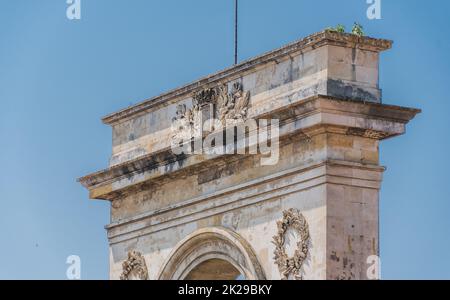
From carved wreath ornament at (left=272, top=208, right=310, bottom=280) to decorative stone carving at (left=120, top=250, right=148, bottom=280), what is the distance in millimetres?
4521

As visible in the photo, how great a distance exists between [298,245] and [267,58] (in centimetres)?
351

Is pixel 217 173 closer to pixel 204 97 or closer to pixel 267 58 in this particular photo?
pixel 204 97

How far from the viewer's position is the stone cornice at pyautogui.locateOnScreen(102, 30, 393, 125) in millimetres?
35781

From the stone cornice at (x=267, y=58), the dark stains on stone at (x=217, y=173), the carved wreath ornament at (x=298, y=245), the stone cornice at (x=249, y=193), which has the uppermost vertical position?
the stone cornice at (x=267, y=58)

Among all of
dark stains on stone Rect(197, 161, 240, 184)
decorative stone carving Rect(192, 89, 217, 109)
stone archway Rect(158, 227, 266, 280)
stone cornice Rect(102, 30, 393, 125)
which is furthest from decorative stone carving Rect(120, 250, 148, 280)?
decorative stone carving Rect(192, 89, 217, 109)

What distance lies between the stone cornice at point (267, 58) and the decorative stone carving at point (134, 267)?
9.05 ft

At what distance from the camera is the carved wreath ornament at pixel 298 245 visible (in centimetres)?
3562

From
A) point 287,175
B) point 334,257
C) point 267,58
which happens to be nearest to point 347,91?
point 287,175

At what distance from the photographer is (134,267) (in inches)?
1591

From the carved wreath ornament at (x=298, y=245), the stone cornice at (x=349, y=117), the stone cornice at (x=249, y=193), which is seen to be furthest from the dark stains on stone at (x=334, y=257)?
the stone cornice at (x=349, y=117)

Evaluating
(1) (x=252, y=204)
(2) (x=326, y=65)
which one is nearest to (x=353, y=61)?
(2) (x=326, y=65)

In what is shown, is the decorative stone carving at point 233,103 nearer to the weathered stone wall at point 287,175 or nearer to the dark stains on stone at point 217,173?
the weathered stone wall at point 287,175

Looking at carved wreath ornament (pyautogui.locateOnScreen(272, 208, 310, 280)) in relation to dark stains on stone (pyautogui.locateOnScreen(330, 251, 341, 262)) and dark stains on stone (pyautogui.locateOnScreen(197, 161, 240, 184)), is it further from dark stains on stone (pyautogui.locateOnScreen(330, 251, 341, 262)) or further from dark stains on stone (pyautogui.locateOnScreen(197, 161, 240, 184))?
dark stains on stone (pyautogui.locateOnScreen(197, 161, 240, 184))
